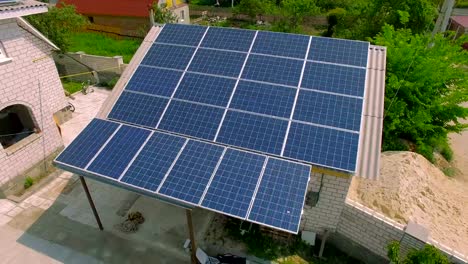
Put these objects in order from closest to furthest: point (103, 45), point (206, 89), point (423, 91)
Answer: point (206, 89)
point (423, 91)
point (103, 45)

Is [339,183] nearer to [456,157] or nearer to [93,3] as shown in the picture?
[456,157]

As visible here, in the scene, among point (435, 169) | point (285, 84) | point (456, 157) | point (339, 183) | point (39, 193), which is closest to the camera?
point (339, 183)

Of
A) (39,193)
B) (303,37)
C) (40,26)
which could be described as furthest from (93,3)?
(303,37)

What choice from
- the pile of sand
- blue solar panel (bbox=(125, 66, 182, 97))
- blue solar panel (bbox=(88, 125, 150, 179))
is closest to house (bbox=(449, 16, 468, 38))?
the pile of sand

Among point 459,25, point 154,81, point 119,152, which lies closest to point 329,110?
point 154,81

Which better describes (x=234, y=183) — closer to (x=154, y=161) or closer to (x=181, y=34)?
(x=154, y=161)

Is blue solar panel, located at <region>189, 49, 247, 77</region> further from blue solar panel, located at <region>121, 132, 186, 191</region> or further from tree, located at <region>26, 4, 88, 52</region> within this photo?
tree, located at <region>26, 4, 88, 52</region>
